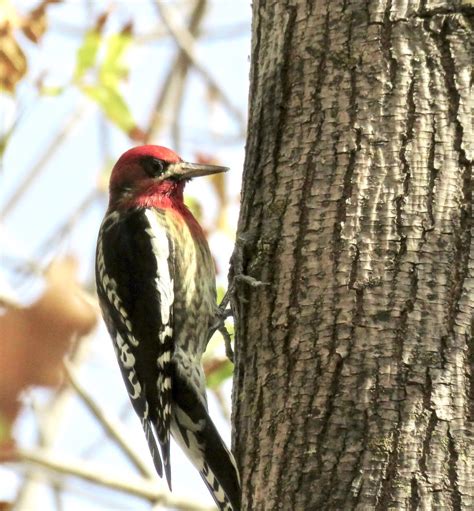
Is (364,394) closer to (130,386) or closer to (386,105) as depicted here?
(386,105)

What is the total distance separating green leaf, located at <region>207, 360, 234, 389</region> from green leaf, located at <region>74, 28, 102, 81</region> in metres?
1.44

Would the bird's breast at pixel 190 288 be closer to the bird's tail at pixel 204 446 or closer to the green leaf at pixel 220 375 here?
the green leaf at pixel 220 375

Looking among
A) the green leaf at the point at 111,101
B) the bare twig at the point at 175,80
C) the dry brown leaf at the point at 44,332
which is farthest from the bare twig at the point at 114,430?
the dry brown leaf at the point at 44,332

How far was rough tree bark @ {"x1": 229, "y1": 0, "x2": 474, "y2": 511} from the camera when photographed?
86.1 inches

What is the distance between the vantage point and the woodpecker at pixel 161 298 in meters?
3.37

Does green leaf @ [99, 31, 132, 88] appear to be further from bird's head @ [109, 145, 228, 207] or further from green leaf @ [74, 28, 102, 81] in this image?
bird's head @ [109, 145, 228, 207]

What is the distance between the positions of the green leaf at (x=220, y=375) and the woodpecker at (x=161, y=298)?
0.10 m

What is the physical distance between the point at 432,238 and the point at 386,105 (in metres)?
0.44

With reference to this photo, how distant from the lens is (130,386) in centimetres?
353

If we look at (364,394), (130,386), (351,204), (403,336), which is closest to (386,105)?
(351,204)

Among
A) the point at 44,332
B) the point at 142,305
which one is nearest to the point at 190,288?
the point at 142,305

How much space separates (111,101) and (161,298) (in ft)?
3.20

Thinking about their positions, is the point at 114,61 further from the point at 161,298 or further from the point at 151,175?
the point at 161,298

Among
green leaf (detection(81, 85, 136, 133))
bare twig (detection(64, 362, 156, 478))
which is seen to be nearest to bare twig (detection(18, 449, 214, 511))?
bare twig (detection(64, 362, 156, 478))
